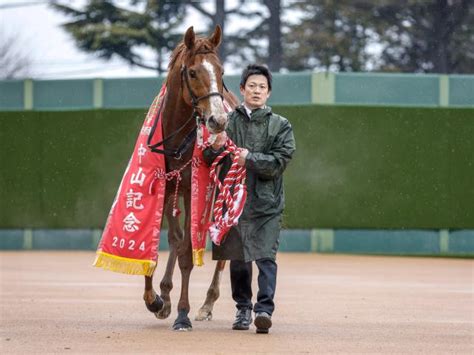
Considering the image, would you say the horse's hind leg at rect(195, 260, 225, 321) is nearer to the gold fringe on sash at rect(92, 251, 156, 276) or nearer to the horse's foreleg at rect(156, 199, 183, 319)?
the horse's foreleg at rect(156, 199, 183, 319)

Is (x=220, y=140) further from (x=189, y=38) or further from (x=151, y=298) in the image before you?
(x=151, y=298)

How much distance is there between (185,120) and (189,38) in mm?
659

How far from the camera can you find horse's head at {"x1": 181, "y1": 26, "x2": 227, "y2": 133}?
27.9ft

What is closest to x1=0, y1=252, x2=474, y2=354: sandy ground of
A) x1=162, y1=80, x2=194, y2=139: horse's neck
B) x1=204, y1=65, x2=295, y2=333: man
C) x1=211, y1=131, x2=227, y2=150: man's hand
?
x1=204, y1=65, x2=295, y2=333: man

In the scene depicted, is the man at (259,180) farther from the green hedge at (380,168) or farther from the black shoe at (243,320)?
the green hedge at (380,168)

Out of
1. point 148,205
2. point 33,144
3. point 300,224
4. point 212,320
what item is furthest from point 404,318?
point 33,144

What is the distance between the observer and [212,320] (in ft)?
31.9

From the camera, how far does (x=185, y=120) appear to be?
9172 mm

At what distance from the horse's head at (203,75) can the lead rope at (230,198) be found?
300 millimetres

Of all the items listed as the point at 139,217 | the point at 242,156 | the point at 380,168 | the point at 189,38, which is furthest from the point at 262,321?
the point at 380,168

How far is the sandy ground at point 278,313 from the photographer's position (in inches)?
320

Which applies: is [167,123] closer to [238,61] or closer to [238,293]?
[238,293]

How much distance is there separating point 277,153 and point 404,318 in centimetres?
193

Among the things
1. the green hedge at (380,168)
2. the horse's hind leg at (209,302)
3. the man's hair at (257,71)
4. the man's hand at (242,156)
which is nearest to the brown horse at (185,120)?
the horse's hind leg at (209,302)
